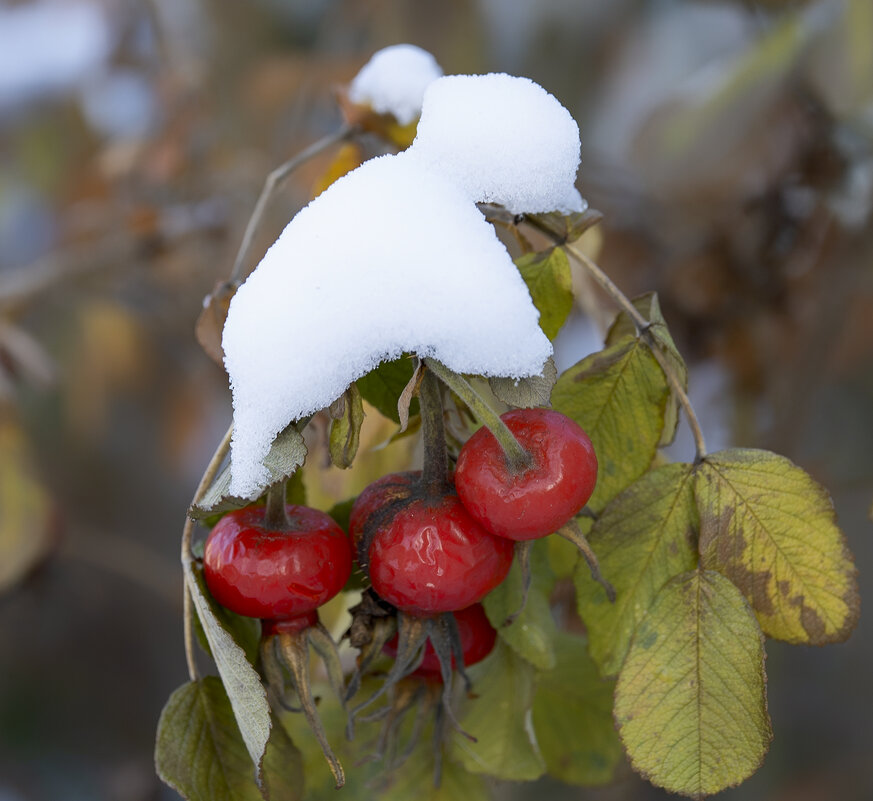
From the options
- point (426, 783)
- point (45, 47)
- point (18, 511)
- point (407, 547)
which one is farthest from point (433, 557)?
point (45, 47)

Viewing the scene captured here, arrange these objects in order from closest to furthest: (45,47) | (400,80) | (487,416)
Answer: (487,416), (400,80), (45,47)

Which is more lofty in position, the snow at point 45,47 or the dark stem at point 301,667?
the snow at point 45,47

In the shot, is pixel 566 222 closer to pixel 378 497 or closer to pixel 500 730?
pixel 378 497

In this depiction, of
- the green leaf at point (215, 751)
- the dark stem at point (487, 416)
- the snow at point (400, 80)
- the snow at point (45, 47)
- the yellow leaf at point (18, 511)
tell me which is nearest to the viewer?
the dark stem at point (487, 416)

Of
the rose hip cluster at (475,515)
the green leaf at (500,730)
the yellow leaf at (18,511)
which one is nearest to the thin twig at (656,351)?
the rose hip cluster at (475,515)

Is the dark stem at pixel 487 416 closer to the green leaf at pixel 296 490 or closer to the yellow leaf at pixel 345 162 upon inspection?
the green leaf at pixel 296 490

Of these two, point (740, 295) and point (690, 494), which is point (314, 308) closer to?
point (690, 494)

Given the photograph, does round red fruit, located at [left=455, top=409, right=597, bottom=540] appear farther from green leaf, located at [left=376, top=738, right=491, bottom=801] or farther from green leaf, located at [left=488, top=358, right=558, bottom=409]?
green leaf, located at [left=376, top=738, right=491, bottom=801]

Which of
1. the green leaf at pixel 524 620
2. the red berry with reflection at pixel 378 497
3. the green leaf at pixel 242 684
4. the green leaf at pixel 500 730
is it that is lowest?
the green leaf at pixel 500 730
